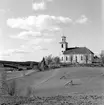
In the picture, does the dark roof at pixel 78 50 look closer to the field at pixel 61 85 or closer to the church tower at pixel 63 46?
the church tower at pixel 63 46

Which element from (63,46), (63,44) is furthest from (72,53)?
(63,44)

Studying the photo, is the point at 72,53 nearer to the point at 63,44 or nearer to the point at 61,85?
the point at 63,44

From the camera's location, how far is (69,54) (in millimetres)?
51719

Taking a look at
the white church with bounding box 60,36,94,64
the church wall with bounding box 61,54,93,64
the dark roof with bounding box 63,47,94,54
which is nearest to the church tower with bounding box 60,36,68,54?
the white church with bounding box 60,36,94,64

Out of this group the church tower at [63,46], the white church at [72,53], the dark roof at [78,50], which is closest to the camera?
the white church at [72,53]

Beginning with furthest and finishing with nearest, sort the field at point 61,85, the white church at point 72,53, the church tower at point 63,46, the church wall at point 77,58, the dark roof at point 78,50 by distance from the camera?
the church tower at point 63,46 → the dark roof at point 78,50 → the white church at point 72,53 → the church wall at point 77,58 → the field at point 61,85

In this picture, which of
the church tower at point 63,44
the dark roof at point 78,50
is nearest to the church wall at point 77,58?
the dark roof at point 78,50

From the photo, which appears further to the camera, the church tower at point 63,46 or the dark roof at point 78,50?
the church tower at point 63,46

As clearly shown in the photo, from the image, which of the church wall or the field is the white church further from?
the field

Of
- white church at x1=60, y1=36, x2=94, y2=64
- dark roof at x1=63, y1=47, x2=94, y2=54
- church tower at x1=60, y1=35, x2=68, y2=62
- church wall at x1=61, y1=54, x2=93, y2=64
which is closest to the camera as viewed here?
church wall at x1=61, y1=54, x2=93, y2=64

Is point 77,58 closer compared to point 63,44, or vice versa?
point 63,44

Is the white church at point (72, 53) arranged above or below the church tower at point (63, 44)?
below

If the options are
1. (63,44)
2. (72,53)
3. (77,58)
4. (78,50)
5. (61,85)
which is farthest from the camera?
(78,50)

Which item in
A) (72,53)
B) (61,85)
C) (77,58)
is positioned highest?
(72,53)
